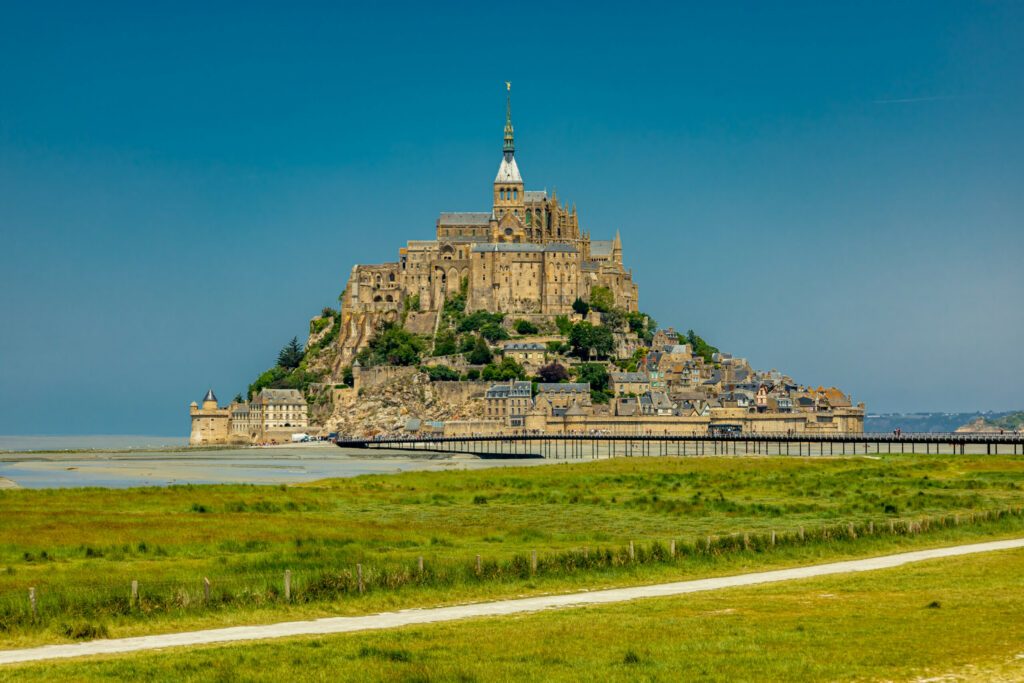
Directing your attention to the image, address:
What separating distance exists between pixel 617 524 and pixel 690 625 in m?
23.9

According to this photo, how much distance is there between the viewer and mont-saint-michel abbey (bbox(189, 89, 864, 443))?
16812 centimetres

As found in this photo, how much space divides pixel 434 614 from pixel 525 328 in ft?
512

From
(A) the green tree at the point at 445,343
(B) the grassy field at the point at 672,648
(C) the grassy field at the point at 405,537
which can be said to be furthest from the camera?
(A) the green tree at the point at 445,343

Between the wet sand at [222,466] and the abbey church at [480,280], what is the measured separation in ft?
116

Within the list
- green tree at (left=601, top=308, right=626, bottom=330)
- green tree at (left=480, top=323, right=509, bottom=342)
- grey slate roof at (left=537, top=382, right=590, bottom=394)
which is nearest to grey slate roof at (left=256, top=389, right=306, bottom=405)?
green tree at (left=480, top=323, right=509, bottom=342)

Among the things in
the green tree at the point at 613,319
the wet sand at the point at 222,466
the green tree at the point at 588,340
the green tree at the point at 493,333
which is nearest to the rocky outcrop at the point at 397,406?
the green tree at the point at 493,333

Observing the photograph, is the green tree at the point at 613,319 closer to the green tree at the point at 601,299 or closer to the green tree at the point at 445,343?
the green tree at the point at 601,299

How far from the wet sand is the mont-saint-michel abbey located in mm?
20000

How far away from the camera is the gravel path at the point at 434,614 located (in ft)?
81.5

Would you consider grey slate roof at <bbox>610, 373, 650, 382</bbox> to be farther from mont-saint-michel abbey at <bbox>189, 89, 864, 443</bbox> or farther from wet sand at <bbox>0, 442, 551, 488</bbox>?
wet sand at <bbox>0, 442, 551, 488</bbox>

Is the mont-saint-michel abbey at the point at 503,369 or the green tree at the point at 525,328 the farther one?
the green tree at the point at 525,328

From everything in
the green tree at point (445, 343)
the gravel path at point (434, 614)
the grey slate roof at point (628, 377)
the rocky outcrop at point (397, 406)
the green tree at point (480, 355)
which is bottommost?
the gravel path at point (434, 614)

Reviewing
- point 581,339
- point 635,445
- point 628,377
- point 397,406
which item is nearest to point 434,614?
point 635,445

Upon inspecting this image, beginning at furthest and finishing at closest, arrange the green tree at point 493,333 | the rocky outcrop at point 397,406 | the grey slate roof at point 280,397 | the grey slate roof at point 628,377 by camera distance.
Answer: the grey slate roof at point 280,397 < the green tree at point 493,333 < the grey slate roof at point 628,377 < the rocky outcrop at point 397,406
